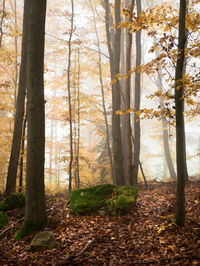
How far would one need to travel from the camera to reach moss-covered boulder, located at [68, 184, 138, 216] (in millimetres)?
5047

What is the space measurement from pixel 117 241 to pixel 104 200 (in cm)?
148

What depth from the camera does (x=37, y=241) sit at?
405 centimetres

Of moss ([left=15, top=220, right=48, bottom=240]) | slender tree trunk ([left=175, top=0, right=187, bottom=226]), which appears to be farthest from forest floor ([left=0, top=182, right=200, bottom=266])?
slender tree trunk ([left=175, top=0, right=187, bottom=226])

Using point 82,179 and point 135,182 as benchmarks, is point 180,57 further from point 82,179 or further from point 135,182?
point 82,179

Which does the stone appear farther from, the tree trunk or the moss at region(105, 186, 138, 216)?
the tree trunk

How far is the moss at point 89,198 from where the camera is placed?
17.4 ft

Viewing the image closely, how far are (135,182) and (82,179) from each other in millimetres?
4462

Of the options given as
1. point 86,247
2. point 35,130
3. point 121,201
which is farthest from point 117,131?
point 86,247

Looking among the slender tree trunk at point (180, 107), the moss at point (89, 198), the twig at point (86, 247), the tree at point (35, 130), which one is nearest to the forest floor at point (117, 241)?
the twig at point (86, 247)

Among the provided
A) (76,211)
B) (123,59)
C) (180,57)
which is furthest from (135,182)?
(123,59)

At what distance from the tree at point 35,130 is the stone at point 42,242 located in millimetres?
392

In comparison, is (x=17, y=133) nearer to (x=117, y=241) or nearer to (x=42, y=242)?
(x=42, y=242)

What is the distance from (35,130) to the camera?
4.53 meters

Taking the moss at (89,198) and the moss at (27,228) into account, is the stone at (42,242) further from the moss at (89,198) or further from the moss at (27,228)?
the moss at (89,198)
